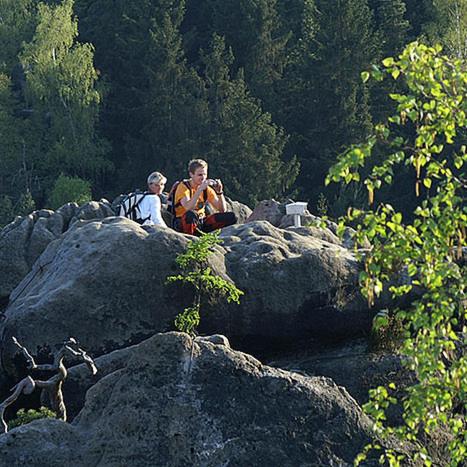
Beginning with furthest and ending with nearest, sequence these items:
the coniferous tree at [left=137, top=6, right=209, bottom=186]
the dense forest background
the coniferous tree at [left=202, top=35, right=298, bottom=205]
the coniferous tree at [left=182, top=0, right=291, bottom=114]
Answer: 1. the coniferous tree at [left=182, top=0, right=291, bottom=114]
2. the coniferous tree at [left=137, top=6, right=209, bottom=186]
3. the dense forest background
4. the coniferous tree at [left=202, top=35, right=298, bottom=205]

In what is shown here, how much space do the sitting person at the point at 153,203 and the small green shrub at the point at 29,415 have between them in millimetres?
3633

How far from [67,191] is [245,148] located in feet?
20.9

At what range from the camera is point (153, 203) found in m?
18.6

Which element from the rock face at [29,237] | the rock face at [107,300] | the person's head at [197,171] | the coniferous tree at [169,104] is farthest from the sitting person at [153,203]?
the coniferous tree at [169,104]

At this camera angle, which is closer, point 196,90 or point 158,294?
point 158,294

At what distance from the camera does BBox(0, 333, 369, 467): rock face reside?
42.4 ft

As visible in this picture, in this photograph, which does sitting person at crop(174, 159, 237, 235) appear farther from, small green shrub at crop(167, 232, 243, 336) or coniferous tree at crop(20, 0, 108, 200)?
coniferous tree at crop(20, 0, 108, 200)

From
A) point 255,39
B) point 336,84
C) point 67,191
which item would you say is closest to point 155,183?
point 67,191

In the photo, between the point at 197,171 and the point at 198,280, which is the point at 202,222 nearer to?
the point at 197,171

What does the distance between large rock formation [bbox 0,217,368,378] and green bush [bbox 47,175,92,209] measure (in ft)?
132

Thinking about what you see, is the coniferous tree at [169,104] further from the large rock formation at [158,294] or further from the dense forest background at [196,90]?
the large rock formation at [158,294]

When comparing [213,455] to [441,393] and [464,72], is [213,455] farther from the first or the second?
[464,72]

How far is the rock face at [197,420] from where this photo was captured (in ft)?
42.4

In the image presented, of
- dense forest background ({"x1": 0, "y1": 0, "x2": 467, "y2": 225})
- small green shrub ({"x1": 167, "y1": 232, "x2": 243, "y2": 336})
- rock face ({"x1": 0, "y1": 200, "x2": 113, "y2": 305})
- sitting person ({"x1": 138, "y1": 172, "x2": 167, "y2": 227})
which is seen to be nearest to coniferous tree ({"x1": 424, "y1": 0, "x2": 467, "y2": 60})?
dense forest background ({"x1": 0, "y1": 0, "x2": 467, "y2": 225})
